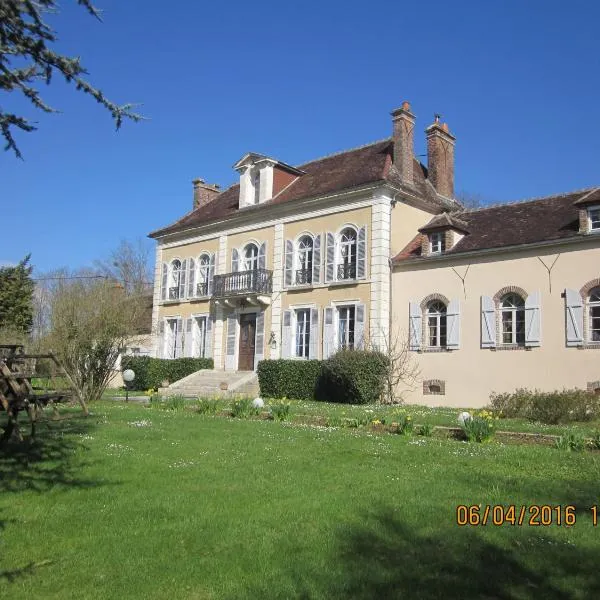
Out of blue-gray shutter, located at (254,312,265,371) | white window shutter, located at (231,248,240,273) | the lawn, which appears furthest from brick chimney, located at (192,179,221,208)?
the lawn

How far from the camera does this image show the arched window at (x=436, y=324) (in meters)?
19.8

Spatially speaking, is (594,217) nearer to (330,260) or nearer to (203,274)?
(330,260)

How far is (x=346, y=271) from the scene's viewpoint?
22.0 meters

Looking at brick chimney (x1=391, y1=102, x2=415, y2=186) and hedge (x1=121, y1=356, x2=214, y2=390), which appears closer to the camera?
brick chimney (x1=391, y1=102, x2=415, y2=186)

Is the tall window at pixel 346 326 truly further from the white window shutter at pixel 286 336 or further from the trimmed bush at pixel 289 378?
the white window shutter at pixel 286 336

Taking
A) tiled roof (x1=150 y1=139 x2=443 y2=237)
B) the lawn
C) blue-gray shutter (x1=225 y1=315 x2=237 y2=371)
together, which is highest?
tiled roof (x1=150 y1=139 x2=443 y2=237)

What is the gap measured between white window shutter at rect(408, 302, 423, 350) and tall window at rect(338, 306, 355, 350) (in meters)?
2.23

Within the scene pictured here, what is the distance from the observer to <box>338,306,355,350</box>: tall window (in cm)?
2167

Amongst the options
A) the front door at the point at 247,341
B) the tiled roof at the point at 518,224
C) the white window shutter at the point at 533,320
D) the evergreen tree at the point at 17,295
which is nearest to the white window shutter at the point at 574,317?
the white window shutter at the point at 533,320

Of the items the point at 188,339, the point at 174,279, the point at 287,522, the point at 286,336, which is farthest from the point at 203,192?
the point at 287,522

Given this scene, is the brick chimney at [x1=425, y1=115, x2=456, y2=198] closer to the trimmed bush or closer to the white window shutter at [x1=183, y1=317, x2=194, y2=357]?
the trimmed bush

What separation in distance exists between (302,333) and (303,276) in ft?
7.12

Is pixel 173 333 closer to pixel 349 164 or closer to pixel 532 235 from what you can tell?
pixel 349 164

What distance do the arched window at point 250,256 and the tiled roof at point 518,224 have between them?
693 centimetres
